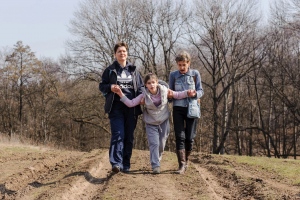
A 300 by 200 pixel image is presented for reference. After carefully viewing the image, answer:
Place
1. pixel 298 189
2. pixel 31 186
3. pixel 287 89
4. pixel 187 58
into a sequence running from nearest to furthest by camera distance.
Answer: pixel 298 189 < pixel 31 186 < pixel 187 58 < pixel 287 89

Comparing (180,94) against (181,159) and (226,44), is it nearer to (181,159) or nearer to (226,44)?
(181,159)

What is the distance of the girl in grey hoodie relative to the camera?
635 cm

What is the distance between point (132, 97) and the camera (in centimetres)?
655

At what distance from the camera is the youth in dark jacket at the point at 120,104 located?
247 inches

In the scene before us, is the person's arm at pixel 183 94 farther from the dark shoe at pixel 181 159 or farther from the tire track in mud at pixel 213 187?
the tire track in mud at pixel 213 187

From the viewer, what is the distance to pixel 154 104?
21.0ft

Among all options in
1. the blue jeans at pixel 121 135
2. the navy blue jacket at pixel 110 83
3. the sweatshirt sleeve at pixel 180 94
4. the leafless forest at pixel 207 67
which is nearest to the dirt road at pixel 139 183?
the blue jeans at pixel 121 135

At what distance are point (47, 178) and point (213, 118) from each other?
875 inches

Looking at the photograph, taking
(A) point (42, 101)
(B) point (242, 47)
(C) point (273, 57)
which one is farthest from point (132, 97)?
(A) point (42, 101)

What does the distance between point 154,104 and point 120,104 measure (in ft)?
1.99

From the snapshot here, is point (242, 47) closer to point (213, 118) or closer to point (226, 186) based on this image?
point (213, 118)

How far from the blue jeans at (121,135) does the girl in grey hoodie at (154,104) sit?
0.27m

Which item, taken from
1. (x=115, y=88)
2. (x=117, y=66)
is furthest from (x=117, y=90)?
(x=117, y=66)

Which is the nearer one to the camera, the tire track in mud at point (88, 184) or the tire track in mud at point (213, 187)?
the tire track in mud at point (213, 187)
